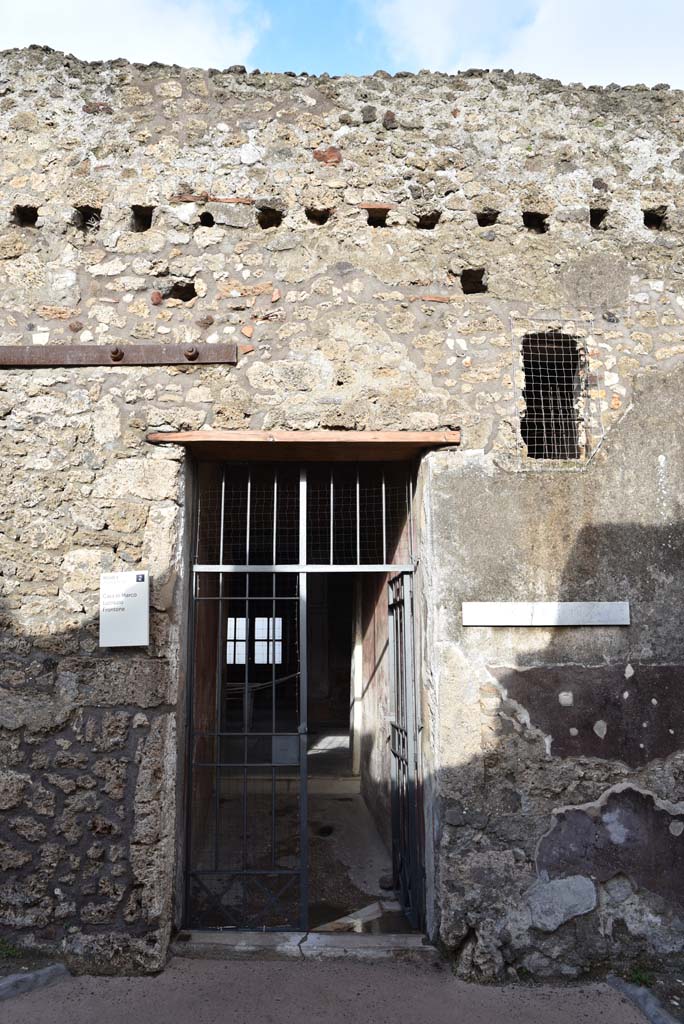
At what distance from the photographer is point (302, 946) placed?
3469 millimetres

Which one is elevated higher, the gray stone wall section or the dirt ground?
the gray stone wall section

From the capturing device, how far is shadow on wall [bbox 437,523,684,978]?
3.30 m

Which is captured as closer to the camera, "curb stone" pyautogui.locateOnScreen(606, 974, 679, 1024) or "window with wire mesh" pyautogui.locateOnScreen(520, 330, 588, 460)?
"curb stone" pyautogui.locateOnScreen(606, 974, 679, 1024)

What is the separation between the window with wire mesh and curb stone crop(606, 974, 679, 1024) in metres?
2.51

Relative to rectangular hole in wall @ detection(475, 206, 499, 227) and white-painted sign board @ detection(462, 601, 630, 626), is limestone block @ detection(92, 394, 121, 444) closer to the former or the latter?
white-painted sign board @ detection(462, 601, 630, 626)

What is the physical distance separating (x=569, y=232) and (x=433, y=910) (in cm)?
368

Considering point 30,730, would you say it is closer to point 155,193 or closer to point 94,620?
point 94,620

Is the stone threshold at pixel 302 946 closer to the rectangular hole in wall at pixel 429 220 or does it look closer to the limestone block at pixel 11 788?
the limestone block at pixel 11 788

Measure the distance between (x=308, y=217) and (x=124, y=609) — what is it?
235cm

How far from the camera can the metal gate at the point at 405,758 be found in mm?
3783


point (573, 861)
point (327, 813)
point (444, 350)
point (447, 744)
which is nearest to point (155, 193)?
point (444, 350)

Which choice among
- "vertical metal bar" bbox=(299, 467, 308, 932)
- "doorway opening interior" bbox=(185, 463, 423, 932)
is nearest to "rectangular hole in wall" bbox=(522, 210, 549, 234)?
"doorway opening interior" bbox=(185, 463, 423, 932)

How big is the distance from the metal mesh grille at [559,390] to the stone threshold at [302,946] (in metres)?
2.50

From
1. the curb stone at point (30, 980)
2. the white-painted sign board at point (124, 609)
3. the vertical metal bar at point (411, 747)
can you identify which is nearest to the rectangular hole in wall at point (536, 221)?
the vertical metal bar at point (411, 747)
